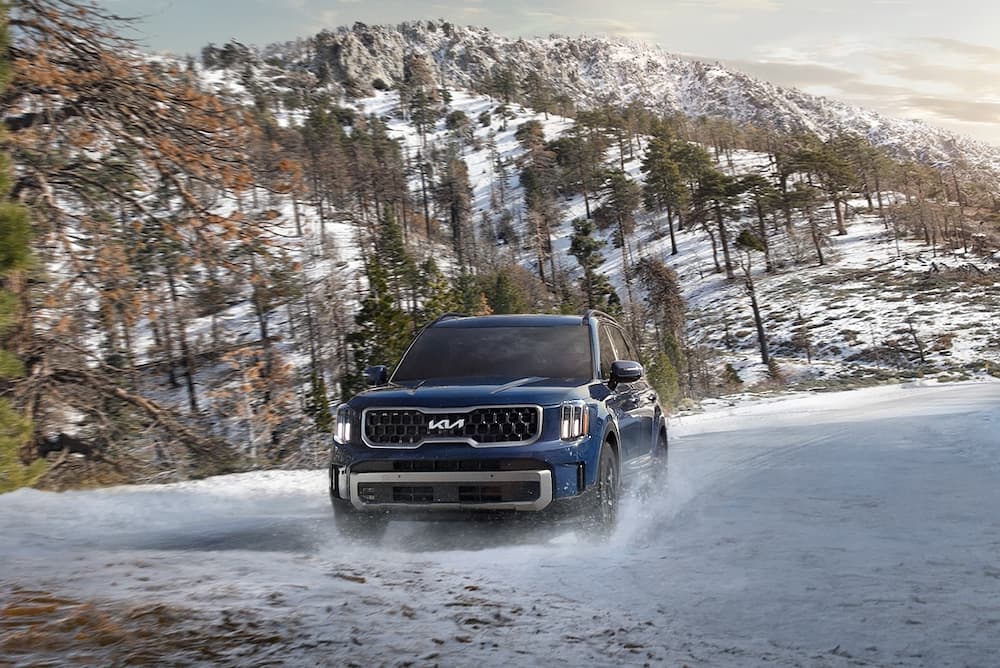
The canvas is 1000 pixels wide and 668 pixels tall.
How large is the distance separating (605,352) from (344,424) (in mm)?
2658

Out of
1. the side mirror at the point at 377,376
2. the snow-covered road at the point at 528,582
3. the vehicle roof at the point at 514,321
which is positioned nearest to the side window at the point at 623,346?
the vehicle roof at the point at 514,321

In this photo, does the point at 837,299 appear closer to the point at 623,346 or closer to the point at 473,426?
the point at 623,346

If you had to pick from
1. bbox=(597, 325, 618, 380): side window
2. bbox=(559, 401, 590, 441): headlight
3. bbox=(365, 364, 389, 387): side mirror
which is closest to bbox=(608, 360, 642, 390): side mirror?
bbox=(597, 325, 618, 380): side window

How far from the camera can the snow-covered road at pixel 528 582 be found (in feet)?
13.0

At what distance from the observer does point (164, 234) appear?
12461 millimetres

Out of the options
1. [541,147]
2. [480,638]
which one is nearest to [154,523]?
[480,638]

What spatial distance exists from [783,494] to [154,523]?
6154 millimetres

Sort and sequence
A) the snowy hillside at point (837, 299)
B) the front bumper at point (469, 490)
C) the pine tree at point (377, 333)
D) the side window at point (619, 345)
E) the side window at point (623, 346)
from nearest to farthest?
the front bumper at point (469, 490) < the side window at point (619, 345) < the side window at point (623, 346) < the pine tree at point (377, 333) < the snowy hillside at point (837, 299)

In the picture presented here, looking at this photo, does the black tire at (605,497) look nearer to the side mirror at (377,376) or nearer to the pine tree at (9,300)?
the side mirror at (377,376)

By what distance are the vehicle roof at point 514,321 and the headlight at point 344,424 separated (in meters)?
1.87

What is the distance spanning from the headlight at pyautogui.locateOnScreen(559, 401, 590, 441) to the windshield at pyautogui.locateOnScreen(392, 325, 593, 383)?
933 millimetres

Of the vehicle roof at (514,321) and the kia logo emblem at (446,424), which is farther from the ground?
the vehicle roof at (514,321)

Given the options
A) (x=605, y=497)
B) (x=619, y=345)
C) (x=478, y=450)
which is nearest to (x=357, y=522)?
(x=478, y=450)

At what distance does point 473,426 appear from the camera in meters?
6.55
